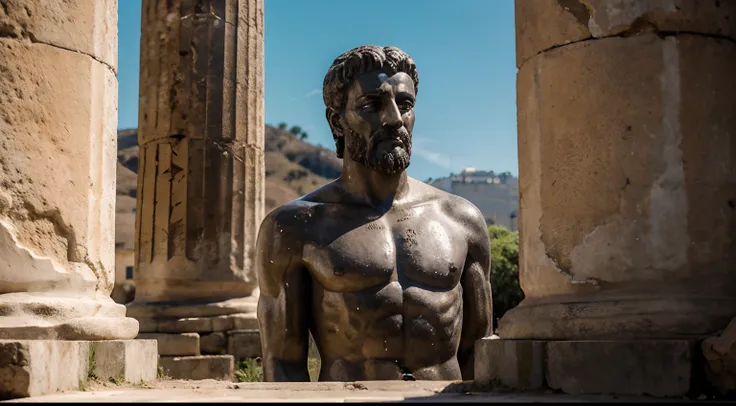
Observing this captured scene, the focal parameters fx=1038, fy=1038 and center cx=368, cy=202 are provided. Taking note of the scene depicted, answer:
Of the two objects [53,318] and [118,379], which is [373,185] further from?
[53,318]

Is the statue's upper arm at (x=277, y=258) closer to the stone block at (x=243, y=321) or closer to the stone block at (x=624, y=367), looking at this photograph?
the stone block at (x=624, y=367)

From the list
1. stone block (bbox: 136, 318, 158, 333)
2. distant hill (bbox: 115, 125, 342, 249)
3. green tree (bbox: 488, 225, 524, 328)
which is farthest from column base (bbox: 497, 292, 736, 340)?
distant hill (bbox: 115, 125, 342, 249)

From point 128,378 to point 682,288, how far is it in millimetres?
2951

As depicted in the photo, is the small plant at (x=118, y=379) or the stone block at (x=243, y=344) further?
the stone block at (x=243, y=344)

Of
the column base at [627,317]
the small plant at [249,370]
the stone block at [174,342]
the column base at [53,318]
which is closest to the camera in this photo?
the column base at [627,317]

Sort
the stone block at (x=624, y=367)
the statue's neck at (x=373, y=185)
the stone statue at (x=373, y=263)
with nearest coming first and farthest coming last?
the stone block at (x=624, y=367) → the stone statue at (x=373, y=263) → the statue's neck at (x=373, y=185)

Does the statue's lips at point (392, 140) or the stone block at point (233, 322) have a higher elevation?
the statue's lips at point (392, 140)

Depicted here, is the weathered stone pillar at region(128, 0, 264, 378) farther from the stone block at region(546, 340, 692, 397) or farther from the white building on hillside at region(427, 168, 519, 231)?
the white building on hillside at region(427, 168, 519, 231)

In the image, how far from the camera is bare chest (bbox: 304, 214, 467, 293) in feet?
21.5

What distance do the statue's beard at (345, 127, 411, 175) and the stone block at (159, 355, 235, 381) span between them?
5.56 m

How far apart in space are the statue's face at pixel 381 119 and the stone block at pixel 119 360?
6.33 ft

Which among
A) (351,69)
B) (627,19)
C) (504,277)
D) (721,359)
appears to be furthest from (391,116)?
(504,277)

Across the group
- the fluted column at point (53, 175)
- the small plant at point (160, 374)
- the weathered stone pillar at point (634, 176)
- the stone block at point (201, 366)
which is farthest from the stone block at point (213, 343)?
the weathered stone pillar at point (634, 176)

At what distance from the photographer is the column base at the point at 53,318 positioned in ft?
17.3
